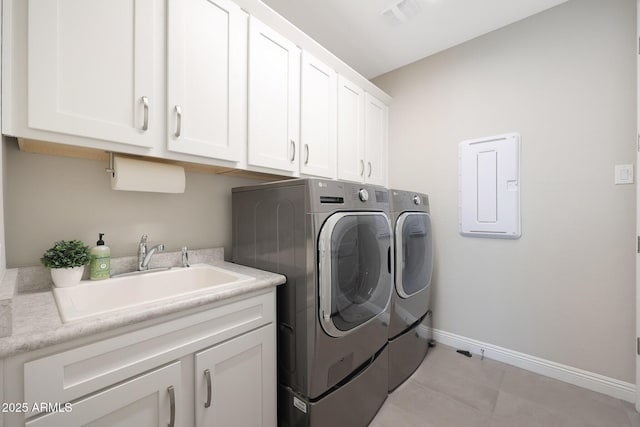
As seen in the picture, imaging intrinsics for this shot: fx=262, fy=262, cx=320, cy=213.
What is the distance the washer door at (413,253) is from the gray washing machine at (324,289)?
0.22 m

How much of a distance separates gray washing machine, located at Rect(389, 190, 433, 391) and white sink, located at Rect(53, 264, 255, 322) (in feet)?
3.59

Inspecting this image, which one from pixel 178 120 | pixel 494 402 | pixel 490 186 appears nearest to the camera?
pixel 178 120

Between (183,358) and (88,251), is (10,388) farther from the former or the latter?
(88,251)

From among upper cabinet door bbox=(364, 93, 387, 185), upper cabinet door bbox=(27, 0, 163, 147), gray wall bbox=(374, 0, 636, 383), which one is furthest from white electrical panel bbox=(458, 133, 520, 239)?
upper cabinet door bbox=(27, 0, 163, 147)

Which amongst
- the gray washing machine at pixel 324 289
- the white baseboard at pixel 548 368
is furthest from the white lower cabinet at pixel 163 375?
the white baseboard at pixel 548 368

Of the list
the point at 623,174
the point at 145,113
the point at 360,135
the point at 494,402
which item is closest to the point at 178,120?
the point at 145,113

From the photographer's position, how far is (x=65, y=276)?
1.12 meters

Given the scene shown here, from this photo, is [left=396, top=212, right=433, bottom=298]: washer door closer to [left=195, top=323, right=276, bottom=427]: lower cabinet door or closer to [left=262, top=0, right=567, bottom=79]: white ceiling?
[left=195, top=323, right=276, bottom=427]: lower cabinet door

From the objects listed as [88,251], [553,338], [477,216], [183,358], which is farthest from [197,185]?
[553,338]

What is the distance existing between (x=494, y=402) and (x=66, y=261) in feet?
8.17

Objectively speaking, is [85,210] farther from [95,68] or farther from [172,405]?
[172,405]

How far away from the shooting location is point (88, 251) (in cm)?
119

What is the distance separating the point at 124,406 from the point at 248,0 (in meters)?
1.91

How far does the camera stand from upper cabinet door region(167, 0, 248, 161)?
1.23 m
